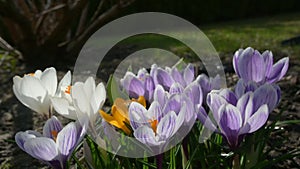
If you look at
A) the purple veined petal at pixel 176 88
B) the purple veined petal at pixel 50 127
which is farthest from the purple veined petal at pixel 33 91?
the purple veined petal at pixel 176 88

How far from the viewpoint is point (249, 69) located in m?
1.42

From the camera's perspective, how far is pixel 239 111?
122 cm

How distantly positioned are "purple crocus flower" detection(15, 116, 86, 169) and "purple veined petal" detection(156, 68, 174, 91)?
32 centimetres

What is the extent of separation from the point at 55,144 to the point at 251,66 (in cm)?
57

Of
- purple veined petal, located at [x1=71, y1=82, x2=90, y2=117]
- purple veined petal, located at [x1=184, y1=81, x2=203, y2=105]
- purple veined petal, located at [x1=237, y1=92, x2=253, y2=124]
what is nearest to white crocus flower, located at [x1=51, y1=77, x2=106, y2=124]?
purple veined petal, located at [x1=71, y1=82, x2=90, y2=117]

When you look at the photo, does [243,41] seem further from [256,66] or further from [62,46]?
[256,66]

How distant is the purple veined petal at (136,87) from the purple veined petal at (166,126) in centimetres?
29

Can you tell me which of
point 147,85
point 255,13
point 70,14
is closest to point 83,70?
point 70,14

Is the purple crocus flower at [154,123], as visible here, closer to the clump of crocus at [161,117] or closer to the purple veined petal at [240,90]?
the clump of crocus at [161,117]

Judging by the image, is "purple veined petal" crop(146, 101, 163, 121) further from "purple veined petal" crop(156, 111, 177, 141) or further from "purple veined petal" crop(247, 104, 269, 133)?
"purple veined petal" crop(247, 104, 269, 133)

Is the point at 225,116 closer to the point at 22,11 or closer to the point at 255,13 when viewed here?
the point at 22,11

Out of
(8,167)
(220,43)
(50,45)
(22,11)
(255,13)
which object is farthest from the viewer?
(255,13)

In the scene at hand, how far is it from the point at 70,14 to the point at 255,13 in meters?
6.27

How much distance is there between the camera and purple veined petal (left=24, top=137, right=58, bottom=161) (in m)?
1.13
